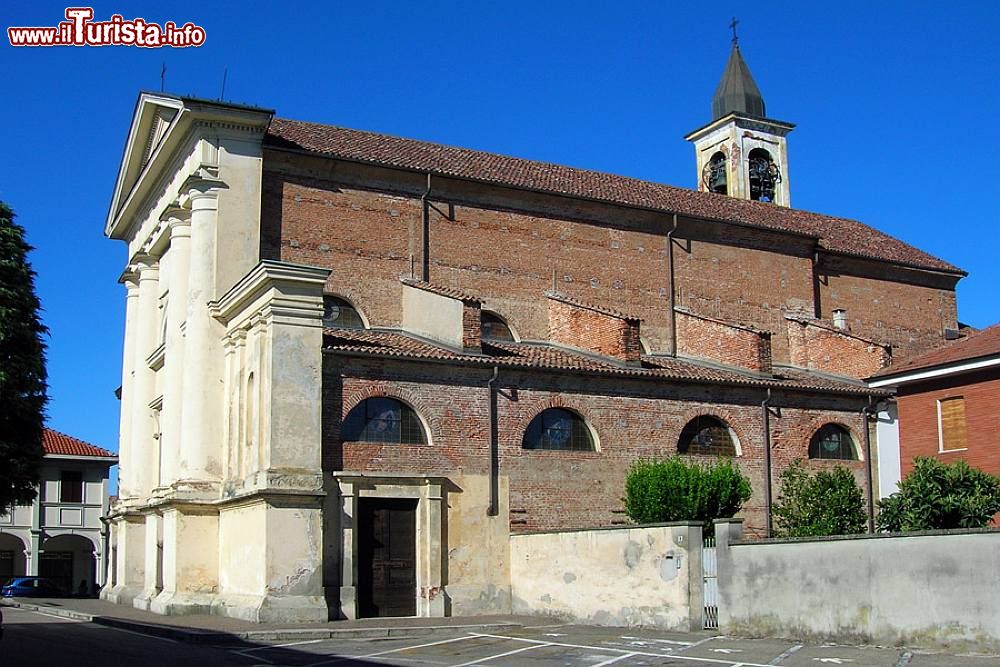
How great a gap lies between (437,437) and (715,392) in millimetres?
6949

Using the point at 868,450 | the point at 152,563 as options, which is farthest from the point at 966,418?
the point at 152,563

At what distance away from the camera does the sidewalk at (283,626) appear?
1748 cm

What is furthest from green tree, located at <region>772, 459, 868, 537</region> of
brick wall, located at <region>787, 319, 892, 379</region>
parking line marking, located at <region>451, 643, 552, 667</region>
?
parking line marking, located at <region>451, 643, 552, 667</region>

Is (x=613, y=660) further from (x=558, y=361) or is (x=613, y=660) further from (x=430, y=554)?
(x=558, y=361)

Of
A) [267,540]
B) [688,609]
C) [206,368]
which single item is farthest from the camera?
[206,368]

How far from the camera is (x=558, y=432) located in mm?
23297

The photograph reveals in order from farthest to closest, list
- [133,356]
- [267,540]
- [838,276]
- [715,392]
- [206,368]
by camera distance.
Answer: [838,276]
[133,356]
[715,392]
[206,368]
[267,540]

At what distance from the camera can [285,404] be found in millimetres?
20062

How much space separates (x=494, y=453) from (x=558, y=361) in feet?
8.70

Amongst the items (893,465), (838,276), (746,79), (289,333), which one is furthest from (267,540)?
(746,79)

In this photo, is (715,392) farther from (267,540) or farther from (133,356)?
(133,356)

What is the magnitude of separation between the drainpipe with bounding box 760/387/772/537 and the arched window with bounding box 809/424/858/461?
1.34 m

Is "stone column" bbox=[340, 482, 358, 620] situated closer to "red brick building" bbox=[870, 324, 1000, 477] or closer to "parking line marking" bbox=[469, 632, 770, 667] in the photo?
"parking line marking" bbox=[469, 632, 770, 667]

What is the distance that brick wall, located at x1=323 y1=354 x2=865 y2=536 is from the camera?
2136 centimetres
